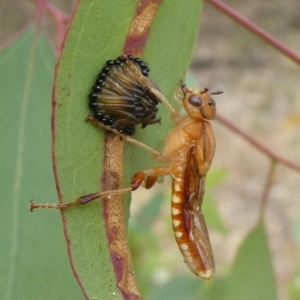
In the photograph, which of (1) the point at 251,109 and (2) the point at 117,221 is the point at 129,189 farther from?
(1) the point at 251,109

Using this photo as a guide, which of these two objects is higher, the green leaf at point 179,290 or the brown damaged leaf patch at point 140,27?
the brown damaged leaf patch at point 140,27

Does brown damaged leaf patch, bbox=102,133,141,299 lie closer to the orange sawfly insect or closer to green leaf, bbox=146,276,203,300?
the orange sawfly insect

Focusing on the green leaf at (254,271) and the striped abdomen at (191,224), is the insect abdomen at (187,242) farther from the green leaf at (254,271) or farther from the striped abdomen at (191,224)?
the green leaf at (254,271)

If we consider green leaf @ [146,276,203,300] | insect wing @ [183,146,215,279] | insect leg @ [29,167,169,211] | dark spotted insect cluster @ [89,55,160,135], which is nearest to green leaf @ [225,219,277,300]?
insect wing @ [183,146,215,279]

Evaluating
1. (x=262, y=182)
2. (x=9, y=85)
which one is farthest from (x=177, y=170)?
(x=262, y=182)

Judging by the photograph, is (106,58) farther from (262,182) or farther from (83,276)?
(262,182)

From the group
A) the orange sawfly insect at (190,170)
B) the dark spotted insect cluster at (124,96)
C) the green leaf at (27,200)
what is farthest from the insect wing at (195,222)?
the green leaf at (27,200)
